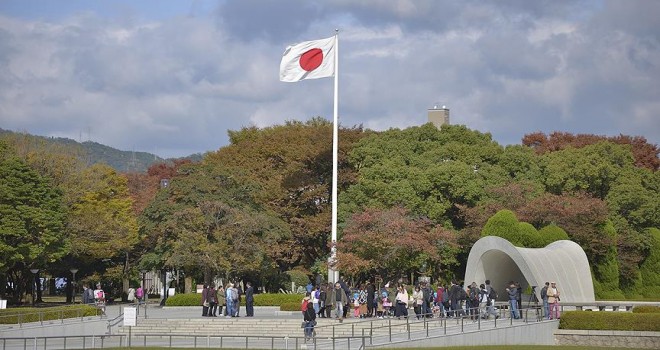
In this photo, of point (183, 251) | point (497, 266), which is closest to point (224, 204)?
point (183, 251)

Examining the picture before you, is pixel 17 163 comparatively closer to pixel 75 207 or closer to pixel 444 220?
pixel 75 207

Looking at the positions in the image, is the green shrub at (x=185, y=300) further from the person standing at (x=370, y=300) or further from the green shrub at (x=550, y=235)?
the green shrub at (x=550, y=235)

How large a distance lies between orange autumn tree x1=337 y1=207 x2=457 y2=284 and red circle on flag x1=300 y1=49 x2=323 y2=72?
9259mm

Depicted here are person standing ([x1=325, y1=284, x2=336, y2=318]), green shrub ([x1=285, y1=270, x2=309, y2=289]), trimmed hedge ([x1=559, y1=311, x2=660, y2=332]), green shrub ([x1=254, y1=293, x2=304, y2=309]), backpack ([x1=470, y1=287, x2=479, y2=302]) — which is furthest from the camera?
green shrub ([x1=285, y1=270, x2=309, y2=289])

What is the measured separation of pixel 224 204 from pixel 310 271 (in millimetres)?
9985

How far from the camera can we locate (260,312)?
5216cm

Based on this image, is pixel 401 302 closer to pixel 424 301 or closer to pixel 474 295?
pixel 424 301

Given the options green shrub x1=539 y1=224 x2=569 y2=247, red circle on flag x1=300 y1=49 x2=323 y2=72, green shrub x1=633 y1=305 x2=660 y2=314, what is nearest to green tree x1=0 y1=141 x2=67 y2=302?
red circle on flag x1=300 y1=49 x2=323 y2=72

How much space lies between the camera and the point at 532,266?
4475cm

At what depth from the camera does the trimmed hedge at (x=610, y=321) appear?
124 feet

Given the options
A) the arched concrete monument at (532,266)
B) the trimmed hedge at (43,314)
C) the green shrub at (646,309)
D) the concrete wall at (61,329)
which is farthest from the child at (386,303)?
the trimmed hedge at (43,314)

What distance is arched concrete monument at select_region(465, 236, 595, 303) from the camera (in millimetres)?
45000

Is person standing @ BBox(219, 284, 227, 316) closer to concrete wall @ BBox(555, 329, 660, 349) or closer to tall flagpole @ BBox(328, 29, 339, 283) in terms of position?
tall flagpole @ BBox(328, 29, 339, 283)

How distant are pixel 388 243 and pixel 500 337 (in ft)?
57.2
